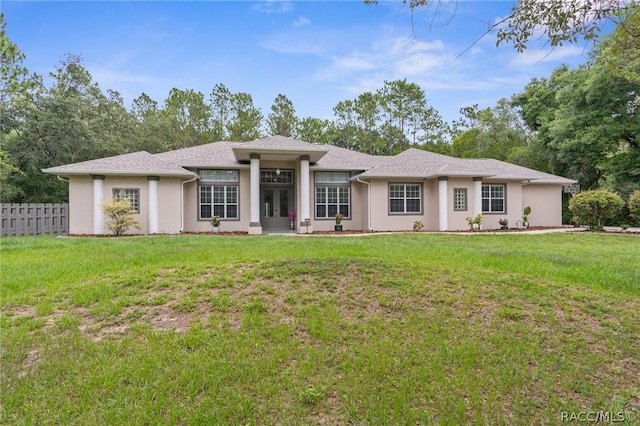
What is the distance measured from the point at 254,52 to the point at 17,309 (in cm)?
1283

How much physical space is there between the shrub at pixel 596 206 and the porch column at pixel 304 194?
42.1 ft

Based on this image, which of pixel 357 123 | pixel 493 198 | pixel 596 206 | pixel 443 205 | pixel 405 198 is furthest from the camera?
pixel 357 123

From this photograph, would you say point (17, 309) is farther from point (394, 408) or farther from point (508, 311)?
point (508, 311)

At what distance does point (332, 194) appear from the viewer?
1856 centimetres

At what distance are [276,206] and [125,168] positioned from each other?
7.42m

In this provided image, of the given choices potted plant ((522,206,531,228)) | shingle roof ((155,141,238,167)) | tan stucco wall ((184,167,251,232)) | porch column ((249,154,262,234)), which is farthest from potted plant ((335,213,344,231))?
potted plant ((522,206,531,228))

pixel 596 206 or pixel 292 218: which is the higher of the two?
pixel 596 206

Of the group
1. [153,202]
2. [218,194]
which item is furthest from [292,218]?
[153,202]

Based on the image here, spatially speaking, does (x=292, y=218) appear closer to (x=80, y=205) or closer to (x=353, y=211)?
(x=353, y=211)

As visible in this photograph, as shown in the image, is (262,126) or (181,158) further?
(262,126)

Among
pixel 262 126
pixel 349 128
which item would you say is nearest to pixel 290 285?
pixel 262 126

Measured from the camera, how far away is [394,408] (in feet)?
9.22

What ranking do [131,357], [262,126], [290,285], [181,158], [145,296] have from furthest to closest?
[262,126] → [181,158] → [290,285] → [145,296] → [131,357]

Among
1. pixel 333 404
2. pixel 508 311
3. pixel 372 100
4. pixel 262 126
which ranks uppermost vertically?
pixel 372 100
